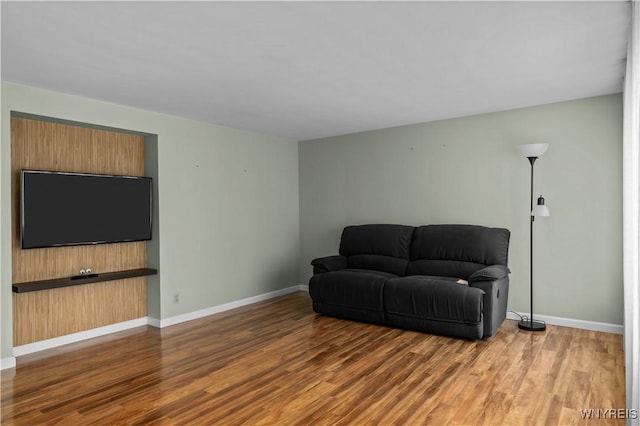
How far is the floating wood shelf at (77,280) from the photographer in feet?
12.2

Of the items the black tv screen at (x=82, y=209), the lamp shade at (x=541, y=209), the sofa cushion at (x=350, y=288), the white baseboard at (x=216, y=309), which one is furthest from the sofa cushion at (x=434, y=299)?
the black tv screen at (x=82, y=209)

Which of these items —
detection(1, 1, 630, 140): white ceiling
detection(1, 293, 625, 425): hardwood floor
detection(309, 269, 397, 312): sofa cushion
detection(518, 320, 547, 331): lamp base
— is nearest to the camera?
detection(1, 1, 630, 140): white ceiling

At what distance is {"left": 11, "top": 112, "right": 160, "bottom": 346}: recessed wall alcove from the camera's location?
3.92 metres

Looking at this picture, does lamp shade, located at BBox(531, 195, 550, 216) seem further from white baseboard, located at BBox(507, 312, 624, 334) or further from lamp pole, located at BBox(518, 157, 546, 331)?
white baseboard, located at BBox(507, 312, 624, 334)

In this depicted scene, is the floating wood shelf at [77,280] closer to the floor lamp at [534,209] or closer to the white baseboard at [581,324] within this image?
the floor lamp at [534,209]

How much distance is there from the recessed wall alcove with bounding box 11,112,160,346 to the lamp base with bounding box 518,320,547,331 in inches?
160

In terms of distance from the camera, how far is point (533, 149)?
4.34 metres

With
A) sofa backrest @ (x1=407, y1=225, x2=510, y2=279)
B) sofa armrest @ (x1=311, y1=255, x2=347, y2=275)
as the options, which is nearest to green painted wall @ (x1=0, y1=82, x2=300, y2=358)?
sofa armrest @ (x1=311, y1=255, x2=347, y2=275)

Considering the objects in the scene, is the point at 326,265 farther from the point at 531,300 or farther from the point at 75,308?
the point at 75,308

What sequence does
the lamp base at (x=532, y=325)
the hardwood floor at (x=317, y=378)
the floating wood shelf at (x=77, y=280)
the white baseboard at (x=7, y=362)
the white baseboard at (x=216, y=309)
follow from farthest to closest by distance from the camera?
the white baseboard at (x=216, y=309) < the lamp base at (x=532, y=325) < the floating wood shelf at (x=77, y=280) < the white baseboard at (x=7, y=362) < the hardwood floor at (x=317, y=378)

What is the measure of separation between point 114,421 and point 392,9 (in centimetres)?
302

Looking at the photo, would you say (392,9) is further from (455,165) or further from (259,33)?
(455,165)

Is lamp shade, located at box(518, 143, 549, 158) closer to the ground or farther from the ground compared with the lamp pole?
farther from the ground

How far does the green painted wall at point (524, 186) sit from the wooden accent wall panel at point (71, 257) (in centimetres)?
304
